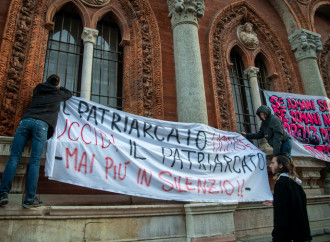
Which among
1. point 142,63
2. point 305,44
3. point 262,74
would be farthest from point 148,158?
point 305,44

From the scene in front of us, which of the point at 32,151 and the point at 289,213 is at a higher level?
the point at 32,151

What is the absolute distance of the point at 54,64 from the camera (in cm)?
662

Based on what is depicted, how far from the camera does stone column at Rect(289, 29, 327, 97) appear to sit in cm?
915

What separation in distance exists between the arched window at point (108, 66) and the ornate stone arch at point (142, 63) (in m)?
0.27

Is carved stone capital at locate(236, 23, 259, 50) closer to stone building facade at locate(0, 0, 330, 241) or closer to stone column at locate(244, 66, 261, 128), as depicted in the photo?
stone building facade at locate(0, 0, 330, 241)

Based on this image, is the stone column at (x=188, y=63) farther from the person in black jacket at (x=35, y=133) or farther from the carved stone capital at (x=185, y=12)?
the person in black jacket at (x=35, y=133)

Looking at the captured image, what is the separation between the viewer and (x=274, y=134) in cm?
557

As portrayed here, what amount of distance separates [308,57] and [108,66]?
23.4 ft

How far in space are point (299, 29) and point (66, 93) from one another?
895cm

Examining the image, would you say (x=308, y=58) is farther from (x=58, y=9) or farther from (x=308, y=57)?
(x=58, y=9)

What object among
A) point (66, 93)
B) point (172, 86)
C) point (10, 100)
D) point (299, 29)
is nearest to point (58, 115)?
point (66, 93)

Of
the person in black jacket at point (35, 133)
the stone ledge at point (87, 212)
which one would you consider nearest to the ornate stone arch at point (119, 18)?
the person in black jacket at point (35, 133)

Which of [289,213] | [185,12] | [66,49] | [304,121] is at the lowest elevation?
[289,213]

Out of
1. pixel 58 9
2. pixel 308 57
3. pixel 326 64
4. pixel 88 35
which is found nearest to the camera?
pixel 88 35
